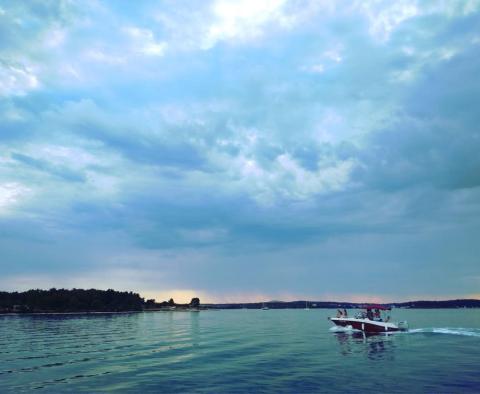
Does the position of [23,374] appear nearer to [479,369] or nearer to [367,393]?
[367,393]

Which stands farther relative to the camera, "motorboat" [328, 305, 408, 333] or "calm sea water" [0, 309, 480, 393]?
"motorboat" [328, 305, 408, 333]

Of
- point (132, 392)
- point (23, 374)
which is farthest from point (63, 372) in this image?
point (132, 392)

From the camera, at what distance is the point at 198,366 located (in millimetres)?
41156

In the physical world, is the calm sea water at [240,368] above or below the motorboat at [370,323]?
below

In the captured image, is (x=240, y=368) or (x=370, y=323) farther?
(x=370, y=323)

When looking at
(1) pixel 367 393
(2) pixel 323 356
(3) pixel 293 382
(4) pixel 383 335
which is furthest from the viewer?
(4) pixel 383 335

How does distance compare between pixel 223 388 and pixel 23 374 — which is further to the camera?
pixel 23 374

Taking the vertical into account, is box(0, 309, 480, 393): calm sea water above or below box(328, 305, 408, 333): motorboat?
below

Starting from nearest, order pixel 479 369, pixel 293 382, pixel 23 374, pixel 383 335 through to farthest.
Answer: pixel 293 382, pixel 23 374, pixel 479 369, pixel 383 335

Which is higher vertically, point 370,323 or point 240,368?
point 370,323

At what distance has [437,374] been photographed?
3634 cm

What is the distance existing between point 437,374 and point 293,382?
14.9 m

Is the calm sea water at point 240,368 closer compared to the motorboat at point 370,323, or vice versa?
the calm sea water at point 240,368

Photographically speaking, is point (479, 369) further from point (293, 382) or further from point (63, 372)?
point (63, 372)
